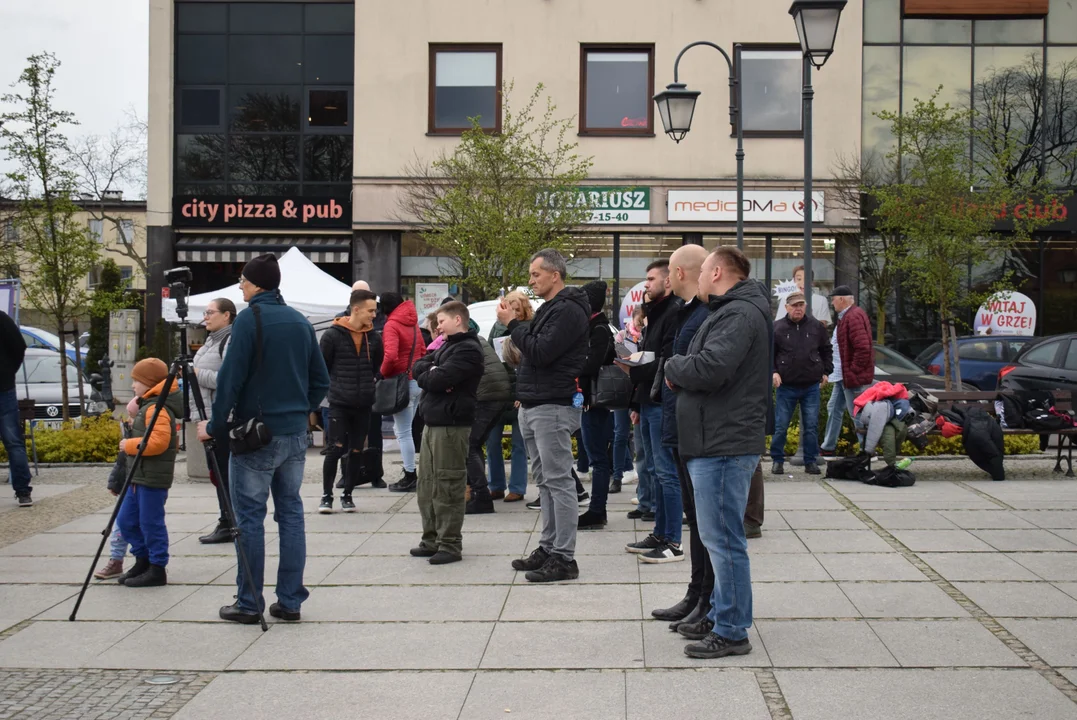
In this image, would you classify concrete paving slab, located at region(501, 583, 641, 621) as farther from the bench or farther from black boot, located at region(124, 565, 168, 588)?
the bench

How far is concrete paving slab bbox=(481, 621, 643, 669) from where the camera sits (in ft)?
18.3

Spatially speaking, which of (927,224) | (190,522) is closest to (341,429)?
(190,522)

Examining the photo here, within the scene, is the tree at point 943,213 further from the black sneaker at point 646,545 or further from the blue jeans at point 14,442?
the blue jeans at point 14,442

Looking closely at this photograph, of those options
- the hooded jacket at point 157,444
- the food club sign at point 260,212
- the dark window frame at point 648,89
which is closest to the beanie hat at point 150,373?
the hooded jacket at point 157,444

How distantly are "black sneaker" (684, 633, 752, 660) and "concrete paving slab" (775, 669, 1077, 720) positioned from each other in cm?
30

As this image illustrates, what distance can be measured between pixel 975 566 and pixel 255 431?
4550mm

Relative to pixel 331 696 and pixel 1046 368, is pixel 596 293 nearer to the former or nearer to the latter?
pixel 331 696

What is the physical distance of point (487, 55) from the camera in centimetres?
2597

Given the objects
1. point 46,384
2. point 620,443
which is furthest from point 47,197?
point 620,443

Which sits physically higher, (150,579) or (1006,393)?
(1006,393)

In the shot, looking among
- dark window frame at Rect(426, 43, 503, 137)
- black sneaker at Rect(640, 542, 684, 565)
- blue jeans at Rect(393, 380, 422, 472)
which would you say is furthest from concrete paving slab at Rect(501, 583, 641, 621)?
dark window frame at Rect(426, 43, 503, 137)

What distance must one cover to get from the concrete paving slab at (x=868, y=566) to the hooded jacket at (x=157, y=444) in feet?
12.3

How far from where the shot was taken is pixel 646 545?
26.2ft

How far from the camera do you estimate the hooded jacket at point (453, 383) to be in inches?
313
